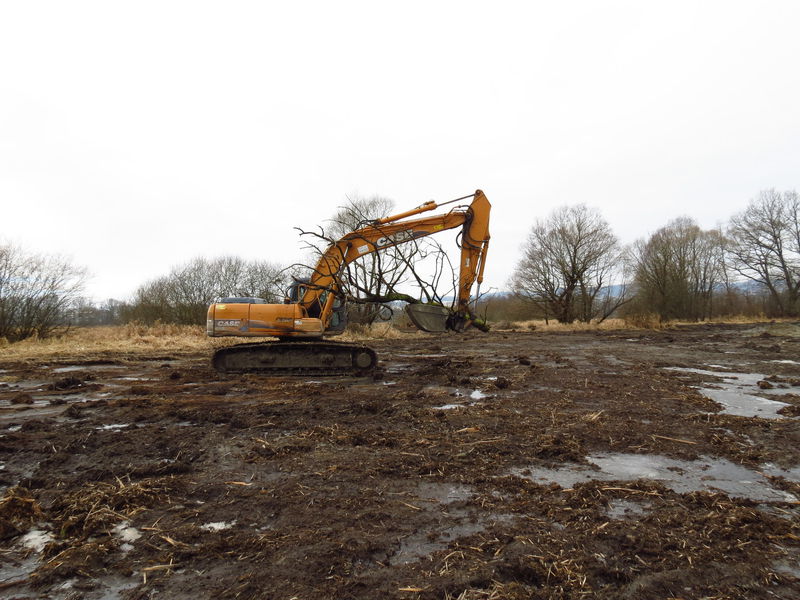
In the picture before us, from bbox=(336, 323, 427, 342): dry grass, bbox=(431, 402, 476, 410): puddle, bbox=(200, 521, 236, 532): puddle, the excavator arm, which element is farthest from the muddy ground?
bbox=(336, 323, 427, 342): dry grass

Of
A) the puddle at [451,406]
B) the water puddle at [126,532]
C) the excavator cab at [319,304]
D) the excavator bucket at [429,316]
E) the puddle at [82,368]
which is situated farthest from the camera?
the puddle at [82,368]

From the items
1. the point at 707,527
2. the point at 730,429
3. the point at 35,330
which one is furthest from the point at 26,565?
the point at 35,330

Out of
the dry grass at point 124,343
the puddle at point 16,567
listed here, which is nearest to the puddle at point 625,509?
the puddle at point 16,567

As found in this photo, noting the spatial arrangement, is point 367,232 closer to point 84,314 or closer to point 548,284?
point 84,314

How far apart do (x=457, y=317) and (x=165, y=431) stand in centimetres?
583

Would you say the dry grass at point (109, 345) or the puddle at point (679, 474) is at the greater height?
the dry grass at point (109, 345)

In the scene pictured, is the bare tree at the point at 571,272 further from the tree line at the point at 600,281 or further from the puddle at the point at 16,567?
the puddle at the point at 16,567

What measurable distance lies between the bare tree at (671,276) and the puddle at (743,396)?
31.9m

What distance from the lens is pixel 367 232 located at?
9.23 m

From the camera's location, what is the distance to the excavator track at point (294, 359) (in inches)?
352

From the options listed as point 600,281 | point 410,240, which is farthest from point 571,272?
point 410,240

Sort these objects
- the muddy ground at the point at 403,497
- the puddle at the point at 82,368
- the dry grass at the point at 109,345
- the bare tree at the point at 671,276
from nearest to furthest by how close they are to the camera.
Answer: the muddy ground at the point at 403,497 → the puddle at the point at 82,368 → the dry grass at the point at 109,345 → the bare tree at the point at 671,276

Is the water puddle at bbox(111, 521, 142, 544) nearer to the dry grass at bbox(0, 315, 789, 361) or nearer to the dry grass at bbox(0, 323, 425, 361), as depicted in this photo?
the dry grass at bbox(0, 323, 425, 361)

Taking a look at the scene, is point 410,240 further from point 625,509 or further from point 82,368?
point 82,368
